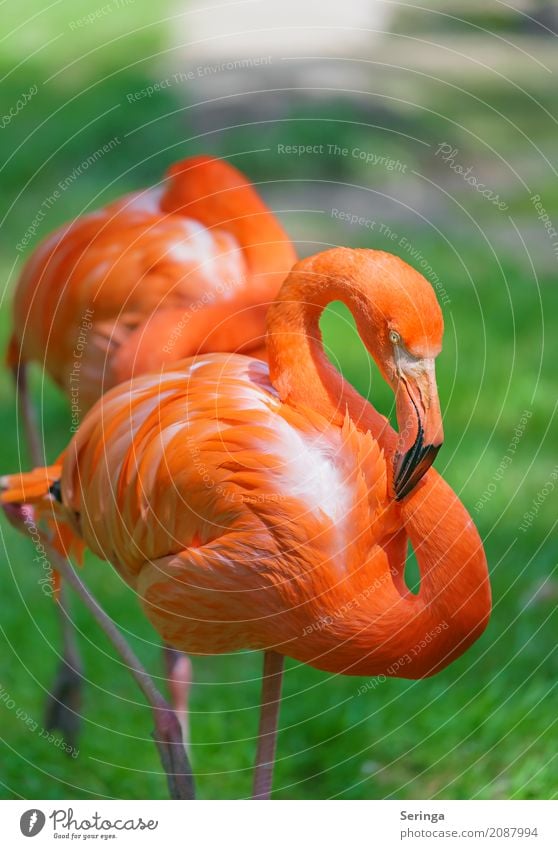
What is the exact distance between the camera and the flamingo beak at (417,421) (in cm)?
125

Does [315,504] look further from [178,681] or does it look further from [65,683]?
[65,683]

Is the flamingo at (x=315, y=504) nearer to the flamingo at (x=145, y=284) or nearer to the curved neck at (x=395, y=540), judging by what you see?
the curved neck at (x=395, y=540)

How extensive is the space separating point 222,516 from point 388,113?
336cm

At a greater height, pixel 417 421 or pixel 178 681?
pixel 417 421

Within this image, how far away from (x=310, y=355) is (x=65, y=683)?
1027mm

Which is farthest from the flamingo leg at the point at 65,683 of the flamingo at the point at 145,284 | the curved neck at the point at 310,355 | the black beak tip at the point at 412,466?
the black beak tip at the point at 412,466

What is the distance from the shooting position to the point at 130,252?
6.52 ft

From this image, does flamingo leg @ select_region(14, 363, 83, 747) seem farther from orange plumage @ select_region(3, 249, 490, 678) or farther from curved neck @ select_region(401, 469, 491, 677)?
curved neck @ select_region(401, 469, 491, 677)

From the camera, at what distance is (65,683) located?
83.3 inches

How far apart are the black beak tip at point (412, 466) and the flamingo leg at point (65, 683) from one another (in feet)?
3.08
